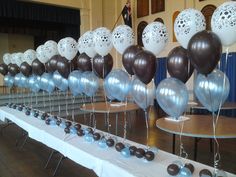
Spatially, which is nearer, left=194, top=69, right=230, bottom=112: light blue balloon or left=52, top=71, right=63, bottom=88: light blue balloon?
left=194, top=69, right=230, bottom=112: light blue balloon

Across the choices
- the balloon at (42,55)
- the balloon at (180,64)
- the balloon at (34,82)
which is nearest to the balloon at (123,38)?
the balloon at (180,64)

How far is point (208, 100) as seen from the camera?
1963 mm

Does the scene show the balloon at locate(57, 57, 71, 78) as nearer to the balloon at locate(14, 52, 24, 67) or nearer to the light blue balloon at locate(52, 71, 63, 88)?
the light blue balloon at locate(52, 71, 63, 88)

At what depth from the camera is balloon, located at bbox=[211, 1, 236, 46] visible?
1.63 metres

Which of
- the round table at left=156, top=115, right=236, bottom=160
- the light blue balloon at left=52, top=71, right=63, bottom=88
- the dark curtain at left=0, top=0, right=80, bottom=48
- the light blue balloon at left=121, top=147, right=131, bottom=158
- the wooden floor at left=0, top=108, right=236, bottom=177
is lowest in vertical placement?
the wooden floor at left=0, top=108, right=236, bottom=177

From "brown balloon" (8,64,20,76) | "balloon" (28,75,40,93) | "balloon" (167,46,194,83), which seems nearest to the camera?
"balloon" (167,46,194,83)

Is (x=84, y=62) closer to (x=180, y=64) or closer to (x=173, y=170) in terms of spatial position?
(x=180, y=64)

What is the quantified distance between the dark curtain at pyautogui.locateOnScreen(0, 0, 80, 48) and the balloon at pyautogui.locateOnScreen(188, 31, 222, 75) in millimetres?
8241

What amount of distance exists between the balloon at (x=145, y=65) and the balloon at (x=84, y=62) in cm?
122

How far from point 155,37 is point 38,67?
2756mm

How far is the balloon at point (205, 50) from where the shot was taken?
5.34ft

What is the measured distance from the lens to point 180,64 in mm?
1994

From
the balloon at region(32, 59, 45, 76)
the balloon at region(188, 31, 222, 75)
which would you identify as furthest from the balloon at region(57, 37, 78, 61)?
the balloon at region(188, 31, 222, 75)

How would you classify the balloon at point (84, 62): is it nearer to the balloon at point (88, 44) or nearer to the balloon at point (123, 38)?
the balloon at point (88, 44)
